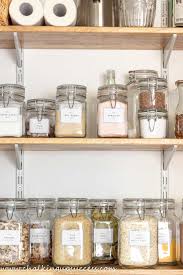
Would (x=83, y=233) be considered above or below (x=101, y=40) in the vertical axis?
below

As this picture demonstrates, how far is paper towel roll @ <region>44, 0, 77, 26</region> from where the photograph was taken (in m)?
1.94

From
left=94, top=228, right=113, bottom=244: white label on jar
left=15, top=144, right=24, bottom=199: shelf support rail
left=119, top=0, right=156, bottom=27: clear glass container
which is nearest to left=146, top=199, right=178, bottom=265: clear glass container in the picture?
left=94, top=228, right=113, bottom=244: white label on jar

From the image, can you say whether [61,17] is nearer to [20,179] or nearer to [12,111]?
[12,111]

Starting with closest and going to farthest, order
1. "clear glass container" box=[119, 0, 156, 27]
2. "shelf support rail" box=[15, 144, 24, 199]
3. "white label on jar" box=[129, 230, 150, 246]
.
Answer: "white label on jar" box=[129, 230, 150, 246] → "clear glass container" box=[119, 0, 156, 27] → "shelf support rail" box=[15, 144, 24, 199]

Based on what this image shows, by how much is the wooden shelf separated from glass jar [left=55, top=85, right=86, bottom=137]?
191 mm

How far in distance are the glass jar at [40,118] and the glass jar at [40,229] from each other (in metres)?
0.23

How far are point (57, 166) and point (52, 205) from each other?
23 cm

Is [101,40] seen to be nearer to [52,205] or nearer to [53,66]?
[53,66]

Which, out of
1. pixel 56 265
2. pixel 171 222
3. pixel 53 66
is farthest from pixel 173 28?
pixel 56 265

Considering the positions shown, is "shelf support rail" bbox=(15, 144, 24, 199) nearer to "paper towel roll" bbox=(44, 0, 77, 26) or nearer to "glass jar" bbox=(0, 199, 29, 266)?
"glass jar" bbox=(0, 199, 29, 266)

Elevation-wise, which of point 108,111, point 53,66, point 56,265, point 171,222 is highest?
point 53,66

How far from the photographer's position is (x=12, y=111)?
1.91 m

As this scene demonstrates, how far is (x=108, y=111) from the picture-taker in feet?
6.28

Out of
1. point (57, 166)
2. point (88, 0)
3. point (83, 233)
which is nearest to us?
point (83, 233)
